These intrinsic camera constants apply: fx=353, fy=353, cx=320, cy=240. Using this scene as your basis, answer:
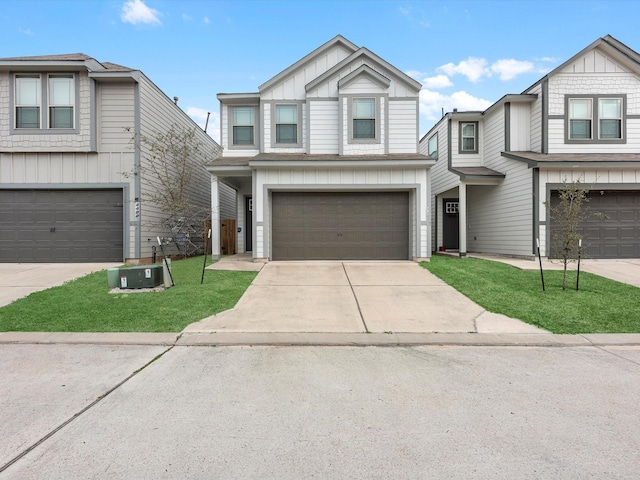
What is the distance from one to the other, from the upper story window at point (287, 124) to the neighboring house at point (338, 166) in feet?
0.12

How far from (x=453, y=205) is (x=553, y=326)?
474 inches

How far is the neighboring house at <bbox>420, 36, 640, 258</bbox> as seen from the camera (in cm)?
1156

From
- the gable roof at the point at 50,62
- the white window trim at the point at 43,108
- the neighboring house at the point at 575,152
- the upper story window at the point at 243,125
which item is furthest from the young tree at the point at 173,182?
the neighboring house at the point at 575,152

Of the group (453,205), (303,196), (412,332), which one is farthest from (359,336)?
(453,205)

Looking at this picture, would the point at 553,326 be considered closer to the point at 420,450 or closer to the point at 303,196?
the point at 420,450

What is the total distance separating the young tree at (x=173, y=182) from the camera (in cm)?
1188

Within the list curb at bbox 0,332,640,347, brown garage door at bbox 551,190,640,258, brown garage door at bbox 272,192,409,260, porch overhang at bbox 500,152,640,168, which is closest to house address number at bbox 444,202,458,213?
porch overhang at bbox 500,152,640,168

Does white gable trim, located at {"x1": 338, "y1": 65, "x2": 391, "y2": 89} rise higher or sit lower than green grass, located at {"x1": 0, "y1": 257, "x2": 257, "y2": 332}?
higher

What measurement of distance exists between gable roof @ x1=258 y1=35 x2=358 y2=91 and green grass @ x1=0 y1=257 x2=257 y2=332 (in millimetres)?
7486

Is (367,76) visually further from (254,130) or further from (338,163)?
(254,130)

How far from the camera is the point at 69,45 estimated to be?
13273 mm

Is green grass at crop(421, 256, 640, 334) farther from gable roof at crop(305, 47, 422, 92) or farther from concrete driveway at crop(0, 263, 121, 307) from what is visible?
concrete driveway at crop(0, 263, 121, 307)

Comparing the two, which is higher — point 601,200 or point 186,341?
point 601,200

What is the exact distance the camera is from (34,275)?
9.28m
